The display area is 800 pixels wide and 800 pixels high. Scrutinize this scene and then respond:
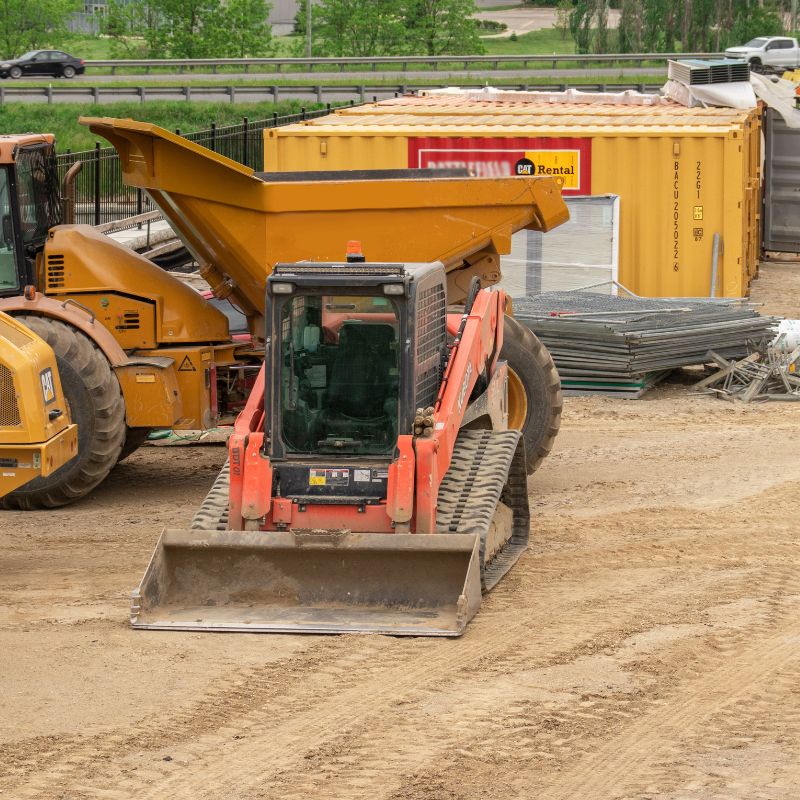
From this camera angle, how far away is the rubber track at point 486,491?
8.91 metres

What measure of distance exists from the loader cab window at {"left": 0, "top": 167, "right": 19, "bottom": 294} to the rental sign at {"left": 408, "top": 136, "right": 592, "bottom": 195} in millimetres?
8900

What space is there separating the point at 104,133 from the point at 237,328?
2.06 metres

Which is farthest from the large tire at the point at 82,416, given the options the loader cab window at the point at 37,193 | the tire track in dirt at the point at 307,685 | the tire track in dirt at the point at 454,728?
the tire track in dirt at the point at 454,728

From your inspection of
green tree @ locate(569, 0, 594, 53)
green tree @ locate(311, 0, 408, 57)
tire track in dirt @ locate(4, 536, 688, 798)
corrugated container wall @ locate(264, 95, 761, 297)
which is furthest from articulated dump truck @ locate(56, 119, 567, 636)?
green tree @ locate(569, 0, 594, 53)

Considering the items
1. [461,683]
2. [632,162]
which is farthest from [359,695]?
[632,162]

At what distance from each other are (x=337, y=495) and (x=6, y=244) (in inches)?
154

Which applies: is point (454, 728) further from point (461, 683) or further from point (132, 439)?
point (132, 439)

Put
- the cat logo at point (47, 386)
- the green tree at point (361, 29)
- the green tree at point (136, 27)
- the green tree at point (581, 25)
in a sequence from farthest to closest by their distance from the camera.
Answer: the green tree at point (581, 25) → the green tree at point (136, 27) → the green tree at point (361, 29) → the cat logo at point (47, 386)

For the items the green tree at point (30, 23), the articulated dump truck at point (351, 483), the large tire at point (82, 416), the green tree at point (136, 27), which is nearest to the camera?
the articulated dump truck at point (351, 483)

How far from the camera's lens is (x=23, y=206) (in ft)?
37.4

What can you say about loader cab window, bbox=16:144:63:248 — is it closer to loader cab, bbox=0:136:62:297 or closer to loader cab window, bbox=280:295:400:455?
loader cab, bbox=0:136:62:297

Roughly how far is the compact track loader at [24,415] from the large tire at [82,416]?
1.80m

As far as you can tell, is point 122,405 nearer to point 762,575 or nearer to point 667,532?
point 667,532

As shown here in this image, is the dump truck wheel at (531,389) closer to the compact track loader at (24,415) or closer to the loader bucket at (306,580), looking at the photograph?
the loader bucket at (306,580)
